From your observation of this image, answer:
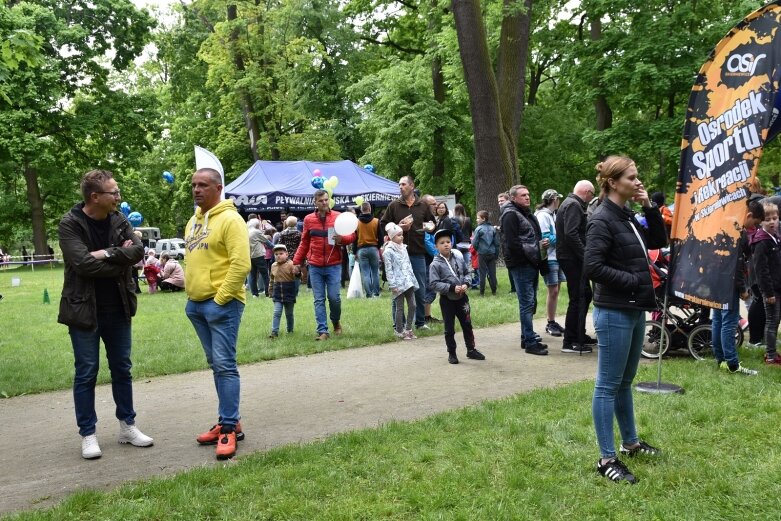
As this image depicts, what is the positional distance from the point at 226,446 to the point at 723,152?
449 cm

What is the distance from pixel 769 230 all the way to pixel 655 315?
4.97ft

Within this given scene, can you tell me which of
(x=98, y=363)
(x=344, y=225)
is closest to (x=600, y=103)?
(x=344, y=225)

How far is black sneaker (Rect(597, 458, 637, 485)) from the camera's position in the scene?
404 cm

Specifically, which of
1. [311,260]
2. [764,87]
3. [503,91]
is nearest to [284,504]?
[764,87]

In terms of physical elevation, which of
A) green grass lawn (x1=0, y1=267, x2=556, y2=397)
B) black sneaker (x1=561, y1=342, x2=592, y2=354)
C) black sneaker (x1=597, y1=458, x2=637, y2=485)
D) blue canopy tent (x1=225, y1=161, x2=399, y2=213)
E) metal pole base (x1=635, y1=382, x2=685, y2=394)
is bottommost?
black sneaker (x1=597, y1=458, x2=637, y2=485)

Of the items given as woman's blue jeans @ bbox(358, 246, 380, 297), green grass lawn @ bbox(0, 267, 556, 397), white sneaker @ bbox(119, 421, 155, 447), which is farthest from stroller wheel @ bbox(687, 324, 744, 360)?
woman's blue jeans @ bbox(358, 246, 380, 297)

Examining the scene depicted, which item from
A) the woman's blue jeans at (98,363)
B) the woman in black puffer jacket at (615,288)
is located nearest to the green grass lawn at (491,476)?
the woman in black puffer jacket at (615,288)

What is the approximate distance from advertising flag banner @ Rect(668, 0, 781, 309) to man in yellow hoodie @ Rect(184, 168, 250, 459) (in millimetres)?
3610

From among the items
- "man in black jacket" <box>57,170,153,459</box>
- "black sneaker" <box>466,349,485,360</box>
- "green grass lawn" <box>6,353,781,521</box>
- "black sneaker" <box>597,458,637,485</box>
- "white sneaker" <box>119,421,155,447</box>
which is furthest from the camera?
"black sneaker" <box>466,349,485,360</box>

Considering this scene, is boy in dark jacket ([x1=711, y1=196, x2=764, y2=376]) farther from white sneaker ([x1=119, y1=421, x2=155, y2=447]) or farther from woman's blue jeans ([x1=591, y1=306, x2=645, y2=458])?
white sneaker ([x1=119, y1=421, x2=155, y2=447])

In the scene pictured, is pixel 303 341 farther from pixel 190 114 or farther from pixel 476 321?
pixel 190 114

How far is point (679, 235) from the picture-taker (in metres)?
5.61

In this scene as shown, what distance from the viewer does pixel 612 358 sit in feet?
13.4

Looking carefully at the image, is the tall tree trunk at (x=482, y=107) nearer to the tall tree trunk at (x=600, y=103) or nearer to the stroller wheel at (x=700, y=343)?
the stroller wheel at (x=700, y=343)
